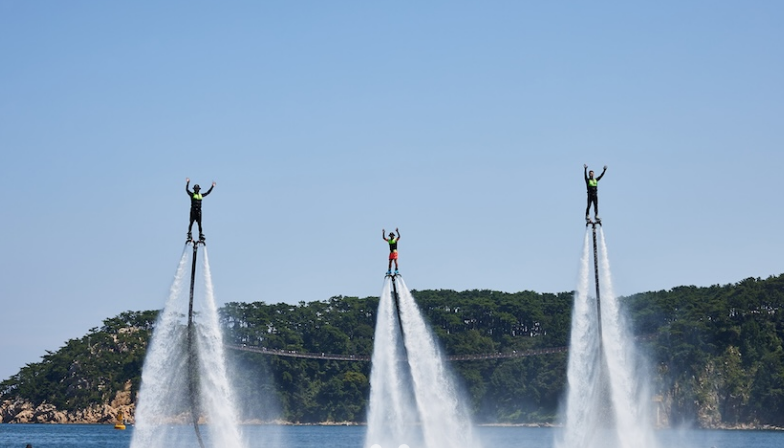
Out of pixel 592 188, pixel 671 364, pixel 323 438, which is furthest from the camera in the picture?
pixel 671 364

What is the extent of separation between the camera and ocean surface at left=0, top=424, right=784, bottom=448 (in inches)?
5359

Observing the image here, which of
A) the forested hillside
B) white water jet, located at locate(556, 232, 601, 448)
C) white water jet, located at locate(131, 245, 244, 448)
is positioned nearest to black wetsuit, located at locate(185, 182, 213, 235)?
white water jet, located at locate(131, 245, 244, 448)

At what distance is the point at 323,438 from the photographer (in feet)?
539

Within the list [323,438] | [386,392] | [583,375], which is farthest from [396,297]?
[323,438]

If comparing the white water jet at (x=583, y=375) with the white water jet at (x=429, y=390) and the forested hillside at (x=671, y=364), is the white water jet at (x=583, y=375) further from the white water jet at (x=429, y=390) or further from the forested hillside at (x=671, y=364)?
the forested hillside at (x=671, y=364)

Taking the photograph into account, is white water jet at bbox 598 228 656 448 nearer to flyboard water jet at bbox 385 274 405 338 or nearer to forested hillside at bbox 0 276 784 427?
flyboard water jet at bbox 385 274 405 338

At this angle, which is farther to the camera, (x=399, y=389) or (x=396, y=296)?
(x=399, y=389)

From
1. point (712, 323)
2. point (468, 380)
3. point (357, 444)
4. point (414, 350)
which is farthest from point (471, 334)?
point (414, 350)

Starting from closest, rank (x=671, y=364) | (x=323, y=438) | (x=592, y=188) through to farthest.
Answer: (x=592, y=188), (x=323, y=438), (x=671, y=364)

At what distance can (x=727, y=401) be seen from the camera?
180000 millimetres

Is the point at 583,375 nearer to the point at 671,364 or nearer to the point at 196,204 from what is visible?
the point at 196,204

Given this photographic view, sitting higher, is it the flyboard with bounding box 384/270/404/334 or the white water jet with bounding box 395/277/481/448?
the flyboard with bounding box 384/270/404/334

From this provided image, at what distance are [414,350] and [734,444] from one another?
7209cm

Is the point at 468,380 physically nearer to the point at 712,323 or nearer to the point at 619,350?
the point at 712,323
